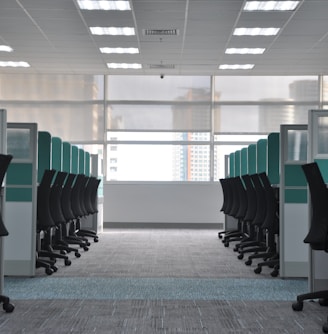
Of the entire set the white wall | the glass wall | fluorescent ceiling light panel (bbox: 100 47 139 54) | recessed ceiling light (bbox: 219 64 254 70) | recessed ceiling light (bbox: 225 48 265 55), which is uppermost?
recessed ceiling light (bbox: 225 48 265 55)

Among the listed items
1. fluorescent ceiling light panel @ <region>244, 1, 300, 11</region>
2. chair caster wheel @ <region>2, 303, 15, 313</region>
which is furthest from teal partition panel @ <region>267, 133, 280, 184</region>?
chair caster wheel @ <region>2, 303, 15, 313</region>

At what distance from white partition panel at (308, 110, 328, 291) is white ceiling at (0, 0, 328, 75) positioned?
103 inches

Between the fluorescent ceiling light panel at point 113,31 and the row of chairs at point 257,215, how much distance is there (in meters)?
2.29

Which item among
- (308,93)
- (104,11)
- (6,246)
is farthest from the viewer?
(308,93)

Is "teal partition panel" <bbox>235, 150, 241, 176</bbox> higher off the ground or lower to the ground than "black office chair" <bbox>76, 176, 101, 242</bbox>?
higher

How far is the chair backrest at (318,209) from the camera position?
285 cm

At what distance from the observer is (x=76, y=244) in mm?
6219

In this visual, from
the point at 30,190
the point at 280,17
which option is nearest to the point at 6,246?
the point at 30,190

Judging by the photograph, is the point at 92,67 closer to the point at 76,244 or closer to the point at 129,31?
the point at 129,31

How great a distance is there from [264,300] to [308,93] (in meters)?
7.03

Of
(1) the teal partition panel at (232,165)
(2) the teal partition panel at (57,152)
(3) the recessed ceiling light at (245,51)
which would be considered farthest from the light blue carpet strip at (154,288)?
(3) the recessed ceiling light at (245,51)

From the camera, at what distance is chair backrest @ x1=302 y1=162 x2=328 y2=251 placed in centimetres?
285

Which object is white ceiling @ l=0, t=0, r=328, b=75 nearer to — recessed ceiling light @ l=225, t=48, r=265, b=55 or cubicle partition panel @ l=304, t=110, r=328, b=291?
recessed ceiling light @ l=225, t=48, r=265, b=55

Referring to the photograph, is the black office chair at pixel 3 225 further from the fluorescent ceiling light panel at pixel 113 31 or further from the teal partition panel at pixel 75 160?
the fluorescent ceiling light panel at pixel 113 31
